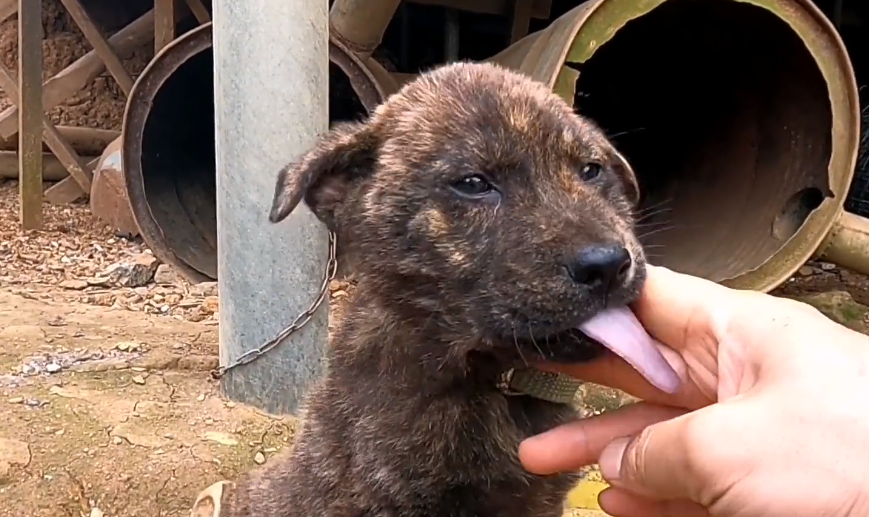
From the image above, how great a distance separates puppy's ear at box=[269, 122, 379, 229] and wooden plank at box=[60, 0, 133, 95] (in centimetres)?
652

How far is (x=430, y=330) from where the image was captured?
2.40 meters

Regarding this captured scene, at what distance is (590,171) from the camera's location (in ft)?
8.28

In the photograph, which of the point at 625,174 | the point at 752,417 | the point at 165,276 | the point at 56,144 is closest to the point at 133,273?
the point at 165,276

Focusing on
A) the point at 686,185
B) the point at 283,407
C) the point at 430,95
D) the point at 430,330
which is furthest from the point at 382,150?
the point at 686,185

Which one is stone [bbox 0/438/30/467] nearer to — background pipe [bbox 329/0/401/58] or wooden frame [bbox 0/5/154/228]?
background pipe [bbox 329/0/401/58]

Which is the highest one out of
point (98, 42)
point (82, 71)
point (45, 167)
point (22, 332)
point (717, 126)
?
point (717, 126)

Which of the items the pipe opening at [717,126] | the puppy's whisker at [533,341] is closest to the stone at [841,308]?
the pipe opening at [717,126]

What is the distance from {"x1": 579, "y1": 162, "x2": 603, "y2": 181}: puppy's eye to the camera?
2476 mm

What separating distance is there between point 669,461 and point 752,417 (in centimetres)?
18

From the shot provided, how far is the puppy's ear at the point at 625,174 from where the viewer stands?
9.01 ft

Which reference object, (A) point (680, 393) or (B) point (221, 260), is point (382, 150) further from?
(B) point (221, 260)

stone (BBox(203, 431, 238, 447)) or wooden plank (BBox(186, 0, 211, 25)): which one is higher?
wooden plank (BBox(186, 0, 211, 25))

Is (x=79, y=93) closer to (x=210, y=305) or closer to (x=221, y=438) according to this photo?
(x=210, y=305)

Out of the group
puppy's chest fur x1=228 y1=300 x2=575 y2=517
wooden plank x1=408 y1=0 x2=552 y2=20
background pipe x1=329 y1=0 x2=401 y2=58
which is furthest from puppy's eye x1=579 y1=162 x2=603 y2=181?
wooden plank x1=408 y1=0 x2=552 y2=20
